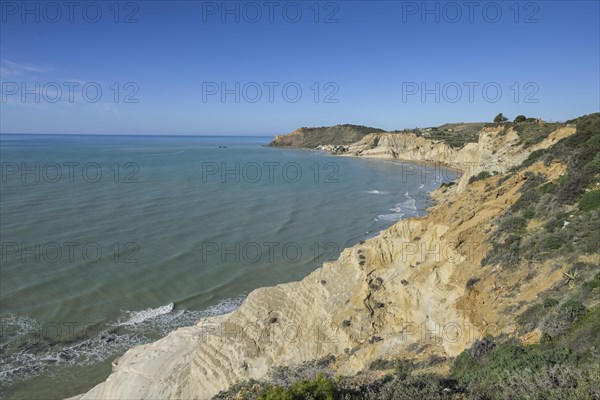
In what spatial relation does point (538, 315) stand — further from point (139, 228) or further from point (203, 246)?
point (139, 228)

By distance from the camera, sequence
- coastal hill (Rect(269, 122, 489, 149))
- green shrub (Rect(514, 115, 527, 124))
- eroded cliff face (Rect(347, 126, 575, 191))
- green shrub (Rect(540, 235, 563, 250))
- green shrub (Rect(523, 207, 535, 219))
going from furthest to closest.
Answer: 1. coastal hill (Rect(269, 122, 489, 149))
2. green shrub (Rect(514, 115, 527, 124))
3. eroded cliff face (Rect(347, 126, 575, 191))
4. green shrub (Rect(523, 207, 535, 219))
5. green shrub (Rect(540, 235, 563, 250))

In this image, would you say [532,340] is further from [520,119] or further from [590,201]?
[520,119]

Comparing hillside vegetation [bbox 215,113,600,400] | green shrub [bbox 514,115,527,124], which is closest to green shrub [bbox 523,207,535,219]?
hillside vegetation [bbox 215,113,600,400]

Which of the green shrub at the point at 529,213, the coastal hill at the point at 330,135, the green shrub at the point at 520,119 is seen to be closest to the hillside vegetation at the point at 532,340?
the green shrub at the point at 529,213

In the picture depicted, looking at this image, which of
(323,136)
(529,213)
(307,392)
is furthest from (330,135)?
(307,392)

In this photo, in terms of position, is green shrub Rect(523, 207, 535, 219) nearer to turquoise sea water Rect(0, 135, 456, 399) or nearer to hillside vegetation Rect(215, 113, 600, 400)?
hillside vegetation Rect(215, 113, 600, 400)

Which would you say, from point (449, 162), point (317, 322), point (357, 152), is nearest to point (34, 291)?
point (317, 322)
